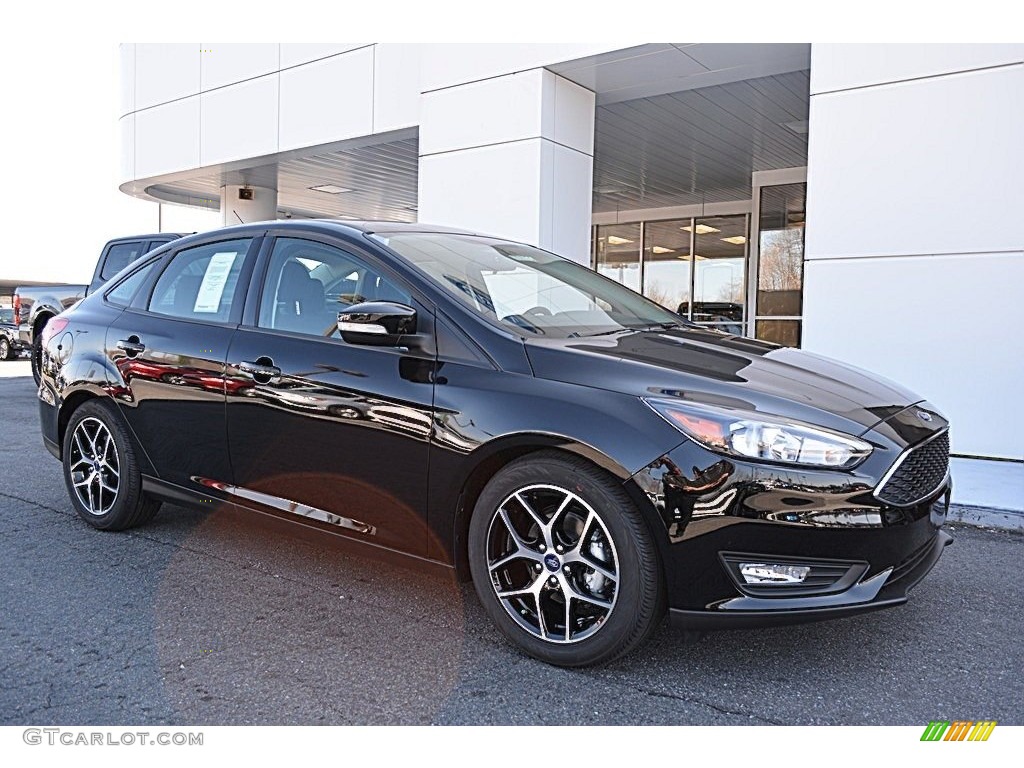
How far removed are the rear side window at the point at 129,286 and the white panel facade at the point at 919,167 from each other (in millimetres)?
4779

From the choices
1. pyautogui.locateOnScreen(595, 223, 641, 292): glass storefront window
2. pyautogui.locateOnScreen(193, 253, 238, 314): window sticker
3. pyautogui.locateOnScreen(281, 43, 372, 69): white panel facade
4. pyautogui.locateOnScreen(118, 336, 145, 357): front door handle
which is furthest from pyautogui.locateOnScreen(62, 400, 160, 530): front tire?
pyautogui.locateOnScreen(595, 223, 641, 292): glass storefront window

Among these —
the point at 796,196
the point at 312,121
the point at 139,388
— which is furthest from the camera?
the point at 796,196

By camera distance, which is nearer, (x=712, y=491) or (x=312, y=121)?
(x=712, y=491)

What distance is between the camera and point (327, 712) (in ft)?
8.55

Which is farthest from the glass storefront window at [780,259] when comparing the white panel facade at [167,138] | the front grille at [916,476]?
the front grille at [916,476]

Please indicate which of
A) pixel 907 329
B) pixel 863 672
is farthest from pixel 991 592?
pixel 907 329

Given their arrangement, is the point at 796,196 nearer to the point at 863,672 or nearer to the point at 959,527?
the point at 959,527

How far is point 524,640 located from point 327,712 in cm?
73

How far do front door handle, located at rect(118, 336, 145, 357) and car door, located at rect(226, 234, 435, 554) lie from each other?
0.75m

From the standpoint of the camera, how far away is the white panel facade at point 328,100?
33.5ft

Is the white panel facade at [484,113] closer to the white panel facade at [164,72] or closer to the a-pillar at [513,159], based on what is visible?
the a-pillar at [513,159]

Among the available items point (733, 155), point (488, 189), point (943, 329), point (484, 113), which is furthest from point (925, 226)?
point (733, 155)

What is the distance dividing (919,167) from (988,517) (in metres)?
2.63
